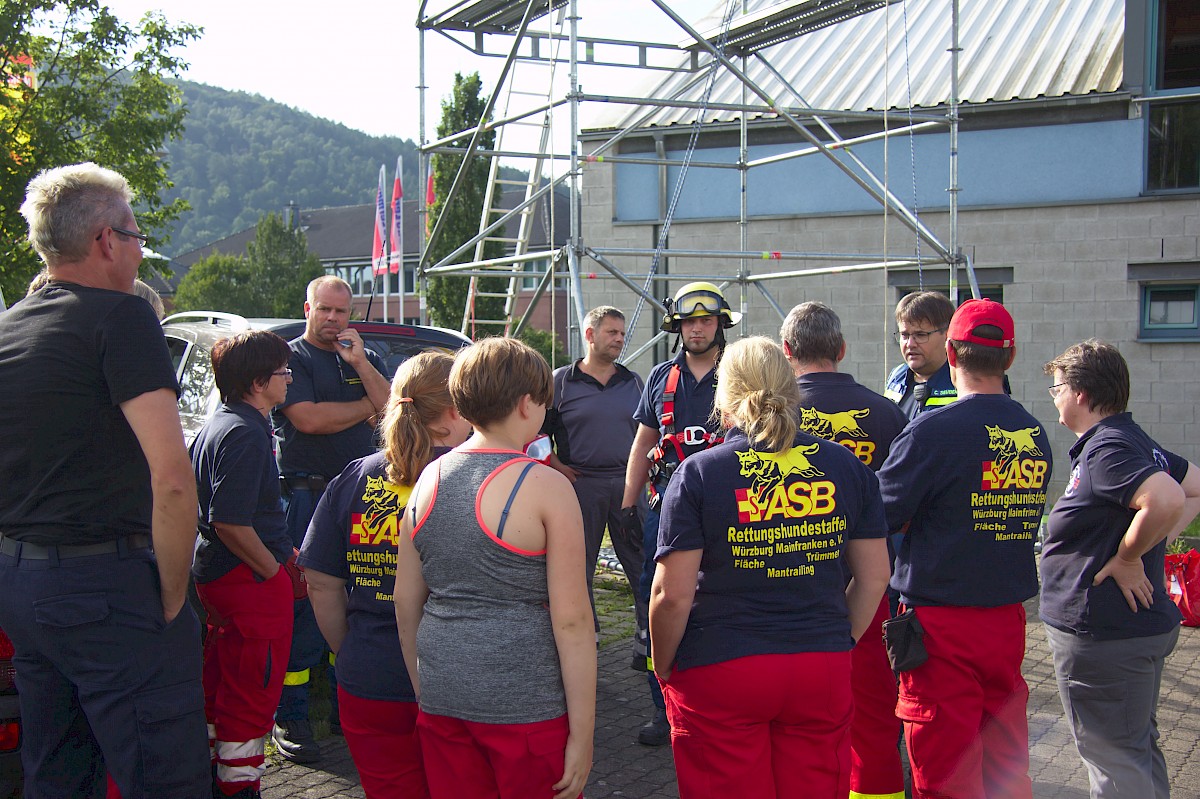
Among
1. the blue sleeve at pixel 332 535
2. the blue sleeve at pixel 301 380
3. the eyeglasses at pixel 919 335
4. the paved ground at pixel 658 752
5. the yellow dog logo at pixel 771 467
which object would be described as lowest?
the paved ground at pixel 658 752

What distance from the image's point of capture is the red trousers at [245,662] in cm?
375

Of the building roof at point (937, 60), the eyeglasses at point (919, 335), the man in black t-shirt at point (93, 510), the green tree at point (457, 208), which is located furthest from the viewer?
the green tree at point (457, 208)

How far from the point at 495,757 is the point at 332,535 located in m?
0.90

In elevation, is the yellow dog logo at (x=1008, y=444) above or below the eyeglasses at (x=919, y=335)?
below

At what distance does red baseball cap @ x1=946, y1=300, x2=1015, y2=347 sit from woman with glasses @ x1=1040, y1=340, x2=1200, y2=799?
12.6 inches

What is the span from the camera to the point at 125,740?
2.68 metres

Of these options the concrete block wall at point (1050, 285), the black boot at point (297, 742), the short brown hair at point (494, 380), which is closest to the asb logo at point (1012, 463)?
the short brown hair at point (494, 380)

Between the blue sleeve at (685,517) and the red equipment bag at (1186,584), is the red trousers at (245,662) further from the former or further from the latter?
the red equipment bag at (1186,584)

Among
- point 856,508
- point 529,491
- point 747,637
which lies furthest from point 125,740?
point 856,508

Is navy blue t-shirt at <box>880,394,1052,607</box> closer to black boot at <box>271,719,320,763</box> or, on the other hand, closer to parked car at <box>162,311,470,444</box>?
black boot at <box>271,719,320,763</box>

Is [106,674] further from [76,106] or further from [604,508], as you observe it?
[76,106]

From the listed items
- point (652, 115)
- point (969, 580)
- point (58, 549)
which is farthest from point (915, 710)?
point (652, 115)

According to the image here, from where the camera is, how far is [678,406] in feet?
15.9

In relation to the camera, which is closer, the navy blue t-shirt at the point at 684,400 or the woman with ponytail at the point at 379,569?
the woman with ponytail at the point at 379,569
